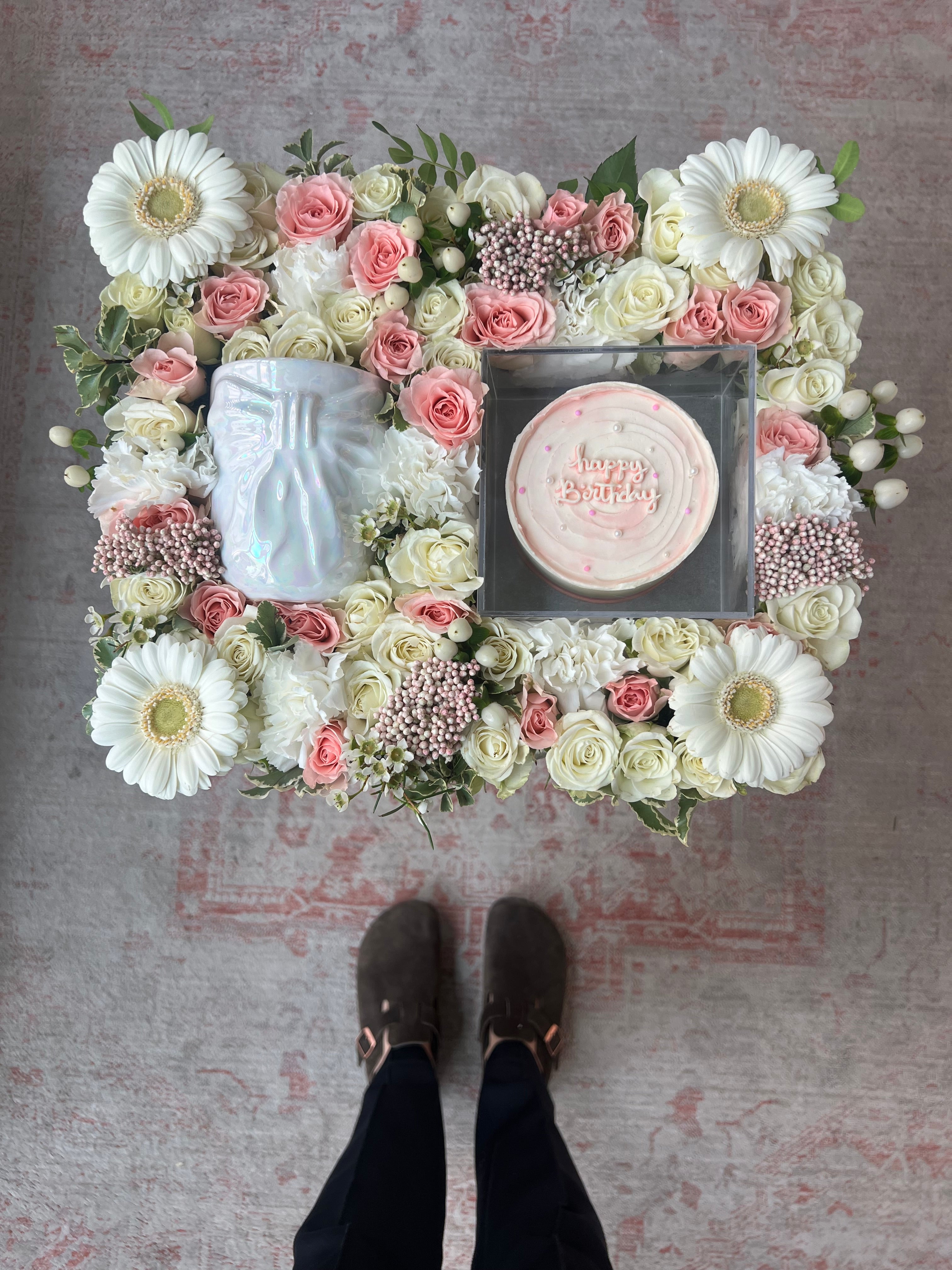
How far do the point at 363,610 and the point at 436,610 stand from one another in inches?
3.5

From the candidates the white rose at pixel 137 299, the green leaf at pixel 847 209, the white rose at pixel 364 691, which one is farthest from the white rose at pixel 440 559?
the green leaf at pixel 847 209

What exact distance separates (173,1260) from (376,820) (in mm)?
857

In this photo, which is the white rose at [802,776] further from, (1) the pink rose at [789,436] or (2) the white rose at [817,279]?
(2) the white rose at [817,279]

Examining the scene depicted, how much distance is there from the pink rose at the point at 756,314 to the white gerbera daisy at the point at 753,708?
1.19 feet

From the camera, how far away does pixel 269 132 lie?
1.56 metres

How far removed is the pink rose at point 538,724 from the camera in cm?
93

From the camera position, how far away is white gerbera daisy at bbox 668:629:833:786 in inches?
34.7

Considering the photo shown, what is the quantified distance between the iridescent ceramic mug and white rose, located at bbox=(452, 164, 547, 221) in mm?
266

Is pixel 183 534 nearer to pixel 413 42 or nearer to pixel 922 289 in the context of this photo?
pixel 413 42

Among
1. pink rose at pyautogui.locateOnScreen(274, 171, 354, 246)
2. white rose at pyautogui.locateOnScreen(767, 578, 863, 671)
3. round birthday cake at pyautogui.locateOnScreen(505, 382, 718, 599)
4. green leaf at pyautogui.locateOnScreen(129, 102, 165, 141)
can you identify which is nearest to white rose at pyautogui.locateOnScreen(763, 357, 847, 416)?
round birthday cake at pyautogui.locateOnScreen(505, 382, 718, 599)

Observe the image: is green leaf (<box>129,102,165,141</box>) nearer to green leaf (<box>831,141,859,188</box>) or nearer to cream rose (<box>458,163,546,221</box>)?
cream rose (<box>458,163,546,221</box>)

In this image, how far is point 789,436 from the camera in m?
0.94

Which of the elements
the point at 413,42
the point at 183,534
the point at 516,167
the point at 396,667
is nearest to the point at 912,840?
the point at 396,667

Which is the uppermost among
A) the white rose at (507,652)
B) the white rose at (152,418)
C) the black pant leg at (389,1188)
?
the white rose at (152,418)
